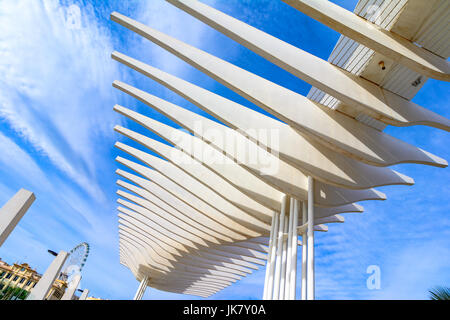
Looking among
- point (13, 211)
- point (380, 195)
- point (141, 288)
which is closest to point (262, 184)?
point (380, 195)

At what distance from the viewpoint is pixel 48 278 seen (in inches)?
309

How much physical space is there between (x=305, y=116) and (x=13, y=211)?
679 cm

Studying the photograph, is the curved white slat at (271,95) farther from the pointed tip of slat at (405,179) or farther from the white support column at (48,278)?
the white support column at (48,278)

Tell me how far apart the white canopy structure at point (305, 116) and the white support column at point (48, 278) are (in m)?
5.28

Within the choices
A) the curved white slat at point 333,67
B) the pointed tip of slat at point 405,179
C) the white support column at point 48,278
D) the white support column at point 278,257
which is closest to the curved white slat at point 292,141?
the curved white slat at point 333,67

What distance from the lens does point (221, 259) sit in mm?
21578

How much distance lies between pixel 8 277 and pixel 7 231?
61.9 meters

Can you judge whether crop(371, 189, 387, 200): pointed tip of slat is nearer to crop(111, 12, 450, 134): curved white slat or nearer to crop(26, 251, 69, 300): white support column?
crop(111, 12, 450, 134): curved white slat

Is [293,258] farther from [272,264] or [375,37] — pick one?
[375,37]

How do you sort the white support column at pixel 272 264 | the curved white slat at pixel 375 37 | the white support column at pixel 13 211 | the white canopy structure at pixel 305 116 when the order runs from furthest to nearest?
1. the white support column at pixel 272 264
2. the white canopy structure at pixel 305 116
3. the curved white slat at pixel 375 37
4. the white support column at pixel 13 211

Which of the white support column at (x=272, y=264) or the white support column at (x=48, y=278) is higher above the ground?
the white support column at (x=272, y=264)

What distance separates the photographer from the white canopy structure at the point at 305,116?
5953mm

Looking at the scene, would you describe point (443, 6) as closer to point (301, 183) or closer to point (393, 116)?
point (393, 116)
